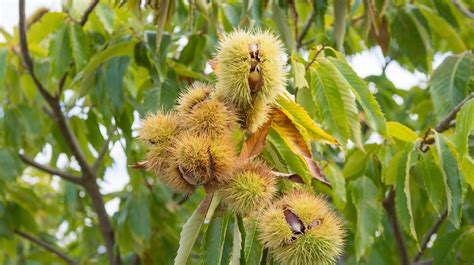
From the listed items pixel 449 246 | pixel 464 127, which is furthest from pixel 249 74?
pixel 449 246

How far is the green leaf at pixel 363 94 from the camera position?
1464 millimetres

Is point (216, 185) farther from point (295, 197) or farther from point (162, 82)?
point (162, 82)

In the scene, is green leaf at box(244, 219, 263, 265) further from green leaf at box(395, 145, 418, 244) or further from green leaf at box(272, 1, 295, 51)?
green leaf at box(272, 1, 295, 51)

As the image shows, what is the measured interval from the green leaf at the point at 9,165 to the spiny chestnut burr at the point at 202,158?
1.54 metres

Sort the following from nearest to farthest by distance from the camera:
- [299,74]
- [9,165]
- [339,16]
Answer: [299,74] < [339,16] < [9,165]

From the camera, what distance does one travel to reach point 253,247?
3.73ft

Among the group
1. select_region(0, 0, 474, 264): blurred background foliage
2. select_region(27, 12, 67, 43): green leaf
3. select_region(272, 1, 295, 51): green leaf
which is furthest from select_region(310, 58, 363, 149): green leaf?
select_region(27, 12, 67, 43): green leaf

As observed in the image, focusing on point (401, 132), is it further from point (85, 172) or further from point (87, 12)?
point (85, 172)

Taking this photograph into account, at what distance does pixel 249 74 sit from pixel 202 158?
153mm

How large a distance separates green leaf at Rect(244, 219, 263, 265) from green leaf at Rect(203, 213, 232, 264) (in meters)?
0.06

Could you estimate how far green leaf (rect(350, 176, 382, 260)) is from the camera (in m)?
1.85

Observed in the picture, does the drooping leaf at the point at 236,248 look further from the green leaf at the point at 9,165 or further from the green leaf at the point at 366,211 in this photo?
the green leaf at the point at 9,165

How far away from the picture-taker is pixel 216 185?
3.73ft

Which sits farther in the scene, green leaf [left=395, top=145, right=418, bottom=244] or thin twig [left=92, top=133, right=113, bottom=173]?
thin twig [left=92, top=133, right=113, bottom=173]
